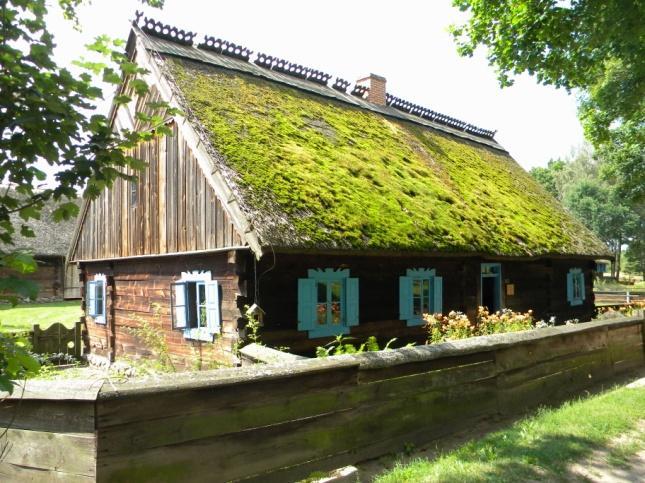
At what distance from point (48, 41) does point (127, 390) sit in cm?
211

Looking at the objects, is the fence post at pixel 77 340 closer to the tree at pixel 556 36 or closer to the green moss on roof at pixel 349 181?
the green moss on roof at pixel 349 181

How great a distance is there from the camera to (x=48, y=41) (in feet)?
8.55

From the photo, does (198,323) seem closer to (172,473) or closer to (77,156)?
(172,473)

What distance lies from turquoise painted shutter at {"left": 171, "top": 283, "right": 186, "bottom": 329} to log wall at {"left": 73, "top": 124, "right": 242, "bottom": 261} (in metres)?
0.69

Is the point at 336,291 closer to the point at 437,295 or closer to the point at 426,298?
the point at 426,298

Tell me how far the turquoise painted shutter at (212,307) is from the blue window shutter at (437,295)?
15.3 feet

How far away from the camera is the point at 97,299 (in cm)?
1282

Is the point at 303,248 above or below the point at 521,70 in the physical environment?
below

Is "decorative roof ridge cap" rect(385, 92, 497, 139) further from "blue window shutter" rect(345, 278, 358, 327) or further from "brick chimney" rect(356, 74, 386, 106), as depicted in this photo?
"blue window shutter" rect(345, 278, 358, 327)

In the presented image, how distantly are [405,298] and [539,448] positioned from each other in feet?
18.0

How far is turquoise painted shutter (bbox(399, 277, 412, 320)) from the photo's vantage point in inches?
409

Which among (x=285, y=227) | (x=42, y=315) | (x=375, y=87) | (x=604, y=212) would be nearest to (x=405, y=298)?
(x=285, y=227)

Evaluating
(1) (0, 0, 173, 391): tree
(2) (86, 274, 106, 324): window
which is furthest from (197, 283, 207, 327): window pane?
(1) (0, 0, 173, 391): tree

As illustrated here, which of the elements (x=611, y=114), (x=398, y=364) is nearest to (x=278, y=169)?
(x=398, y=364)
